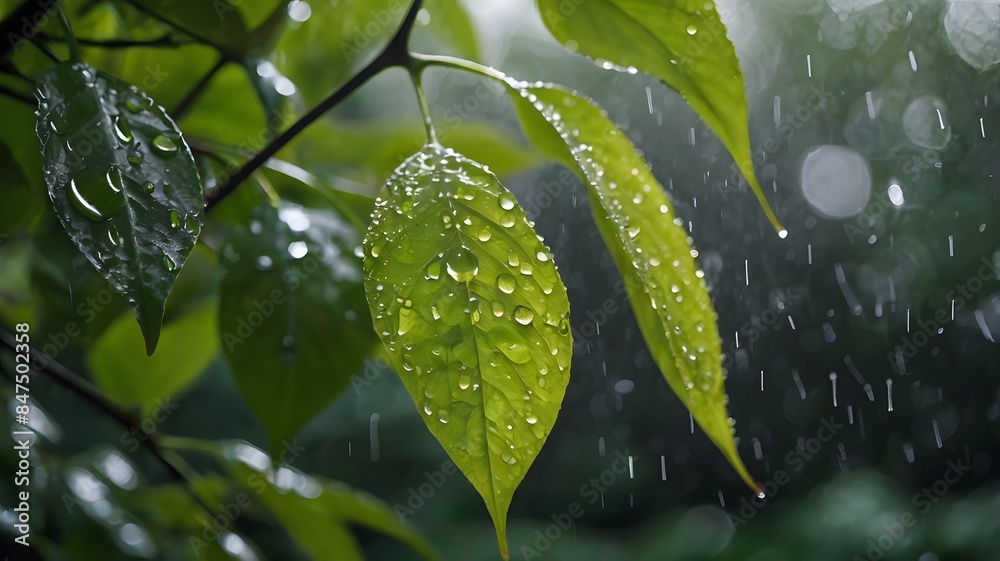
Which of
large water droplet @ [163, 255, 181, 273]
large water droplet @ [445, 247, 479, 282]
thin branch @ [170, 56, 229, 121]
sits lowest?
large water droplet @ [445, 247, 479, 282]

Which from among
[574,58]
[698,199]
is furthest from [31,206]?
[574,58]

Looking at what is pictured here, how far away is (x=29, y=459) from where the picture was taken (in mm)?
329

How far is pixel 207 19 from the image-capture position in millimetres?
248

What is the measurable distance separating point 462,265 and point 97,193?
7cm

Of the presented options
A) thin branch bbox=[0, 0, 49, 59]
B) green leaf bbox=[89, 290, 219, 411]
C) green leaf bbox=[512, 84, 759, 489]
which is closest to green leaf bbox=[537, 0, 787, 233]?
green leaf bbox=[512, 84, 759, 489]

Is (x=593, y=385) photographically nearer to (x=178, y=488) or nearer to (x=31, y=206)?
(x=178, y=488)

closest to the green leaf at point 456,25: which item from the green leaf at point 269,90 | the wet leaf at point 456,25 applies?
the wet leaf at point 456,25

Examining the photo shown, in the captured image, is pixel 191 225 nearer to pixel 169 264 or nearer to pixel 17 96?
pixel 169 264

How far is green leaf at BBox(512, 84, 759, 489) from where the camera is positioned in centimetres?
16

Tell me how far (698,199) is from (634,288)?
0.96 m

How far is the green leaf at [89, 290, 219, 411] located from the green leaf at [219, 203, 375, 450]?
0.16m

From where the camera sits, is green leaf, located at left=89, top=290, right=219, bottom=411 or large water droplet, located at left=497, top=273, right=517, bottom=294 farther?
green leaf, located at left=89, top=290, right=219, bottom=411

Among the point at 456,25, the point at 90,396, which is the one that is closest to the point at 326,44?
the point at 456,25

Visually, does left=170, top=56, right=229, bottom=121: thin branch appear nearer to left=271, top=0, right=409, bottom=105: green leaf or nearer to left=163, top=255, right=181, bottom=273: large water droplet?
left=271, top=0, right=409, bottom=105: green leaf
